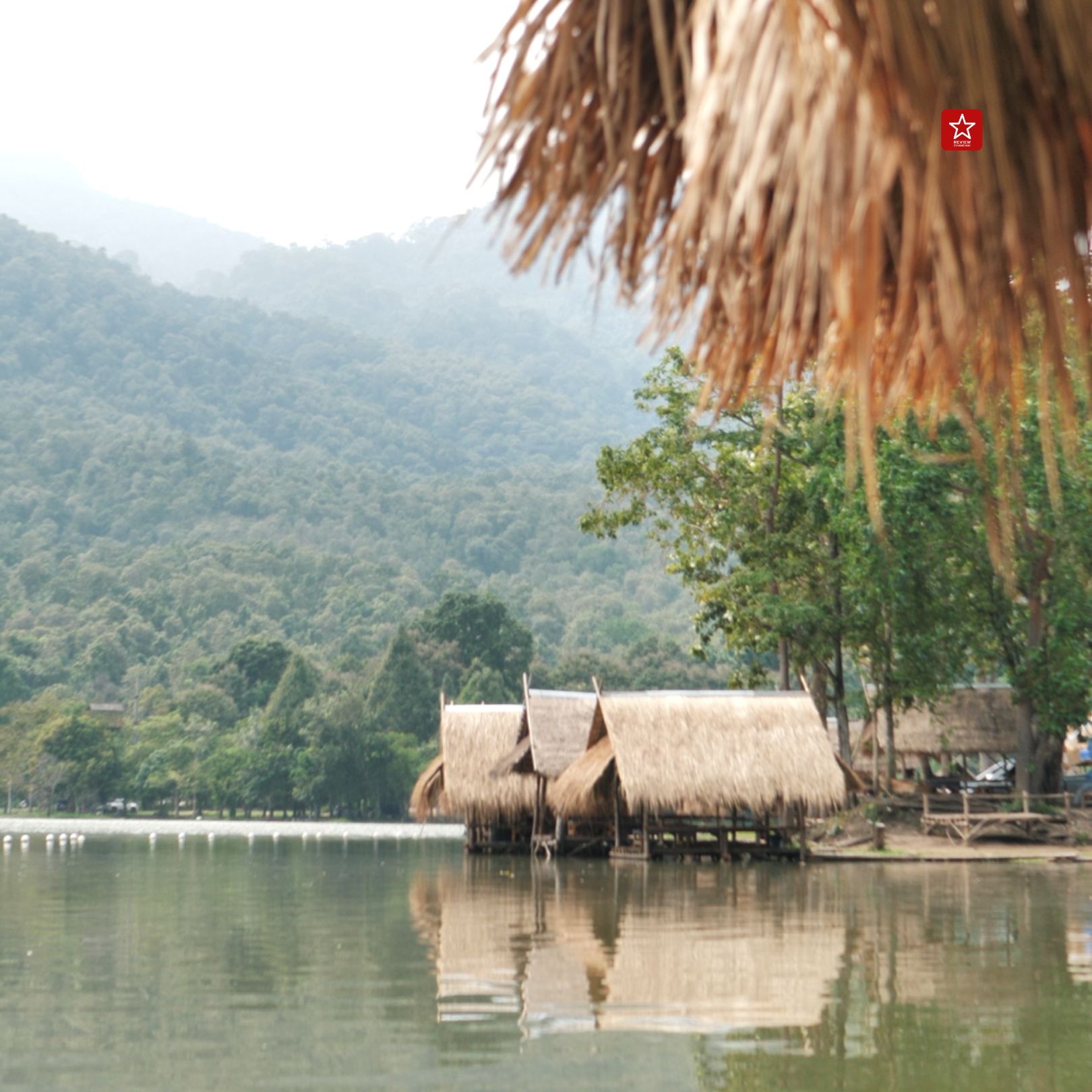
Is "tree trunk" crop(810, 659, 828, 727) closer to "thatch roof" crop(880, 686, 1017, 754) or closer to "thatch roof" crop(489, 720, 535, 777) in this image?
"thatch roof" crop(880, 686, 1017, 754)

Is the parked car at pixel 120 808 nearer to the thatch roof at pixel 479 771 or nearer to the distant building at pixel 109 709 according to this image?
the distant building at pixel 109 709

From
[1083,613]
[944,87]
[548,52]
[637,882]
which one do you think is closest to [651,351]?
[548,52]

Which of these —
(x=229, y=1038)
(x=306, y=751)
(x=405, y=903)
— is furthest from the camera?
(x=306, y=751)

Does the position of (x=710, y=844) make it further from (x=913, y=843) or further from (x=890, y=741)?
(x=890, y=741)

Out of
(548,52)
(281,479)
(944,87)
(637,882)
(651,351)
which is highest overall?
(281,479)

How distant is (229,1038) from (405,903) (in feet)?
25.1

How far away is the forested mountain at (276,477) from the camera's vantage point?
75.2 meters

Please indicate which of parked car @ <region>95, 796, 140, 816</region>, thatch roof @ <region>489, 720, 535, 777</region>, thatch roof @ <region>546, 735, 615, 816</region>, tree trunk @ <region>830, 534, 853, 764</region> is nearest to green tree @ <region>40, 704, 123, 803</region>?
parked car @ <region>95, 796, 140, 816</region>

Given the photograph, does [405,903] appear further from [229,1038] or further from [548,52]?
[548,52]

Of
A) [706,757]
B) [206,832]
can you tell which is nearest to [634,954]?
[706,757]

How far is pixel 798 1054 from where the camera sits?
6.56 metres

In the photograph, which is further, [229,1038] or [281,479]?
[281,479]

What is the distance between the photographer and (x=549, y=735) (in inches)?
912

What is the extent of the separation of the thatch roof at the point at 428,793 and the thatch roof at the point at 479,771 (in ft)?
2.96
